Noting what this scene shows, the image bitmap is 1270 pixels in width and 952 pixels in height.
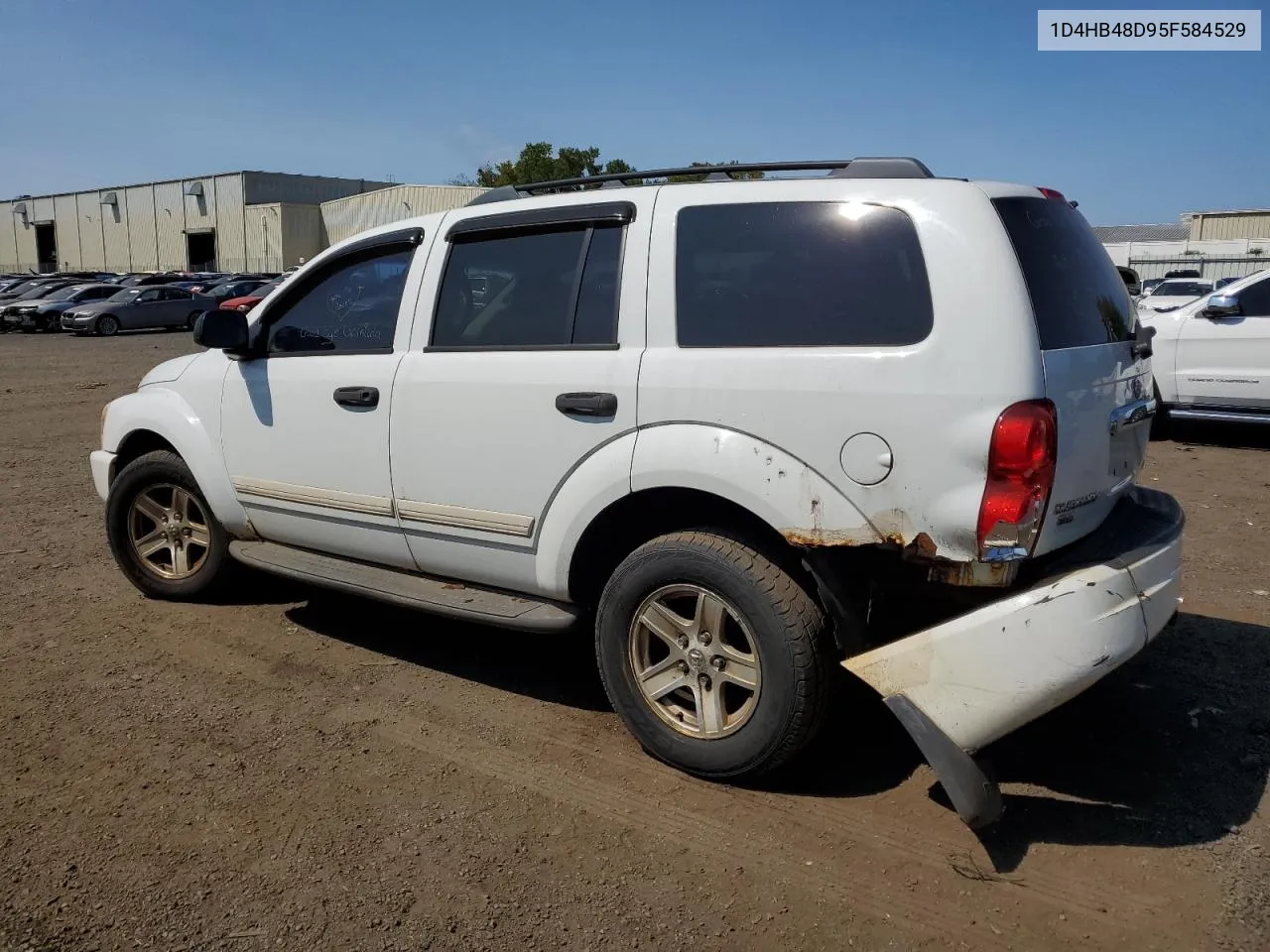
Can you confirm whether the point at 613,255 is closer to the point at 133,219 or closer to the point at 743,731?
the point at 743,731

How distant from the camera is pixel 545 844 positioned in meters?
3.11

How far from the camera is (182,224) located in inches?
2527

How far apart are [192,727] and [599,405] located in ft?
6.62

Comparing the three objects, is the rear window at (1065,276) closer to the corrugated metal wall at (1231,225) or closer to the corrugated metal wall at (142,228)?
the corrugated metal wall at (1231,225)

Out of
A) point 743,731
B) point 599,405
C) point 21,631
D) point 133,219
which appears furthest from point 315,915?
point 133,219

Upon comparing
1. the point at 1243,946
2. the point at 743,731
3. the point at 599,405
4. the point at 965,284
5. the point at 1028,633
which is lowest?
the point at 1243,946

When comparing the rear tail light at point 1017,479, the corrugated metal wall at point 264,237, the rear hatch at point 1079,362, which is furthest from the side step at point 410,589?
the corrugated metal wall at point 264,237

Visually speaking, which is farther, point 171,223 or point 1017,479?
point 171,223

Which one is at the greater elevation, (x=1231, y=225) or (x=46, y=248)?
(x=46, y=248)

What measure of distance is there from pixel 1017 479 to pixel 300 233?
198 feet

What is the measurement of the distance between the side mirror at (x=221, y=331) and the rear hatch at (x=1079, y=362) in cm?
330

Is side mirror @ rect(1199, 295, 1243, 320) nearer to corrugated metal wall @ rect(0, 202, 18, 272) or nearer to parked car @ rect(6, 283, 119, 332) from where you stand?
parked car @ rect(6, 283, 119, 332)

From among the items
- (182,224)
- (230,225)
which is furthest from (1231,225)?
(182,224)

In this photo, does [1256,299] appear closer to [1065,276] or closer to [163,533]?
Result: [1065,276]
